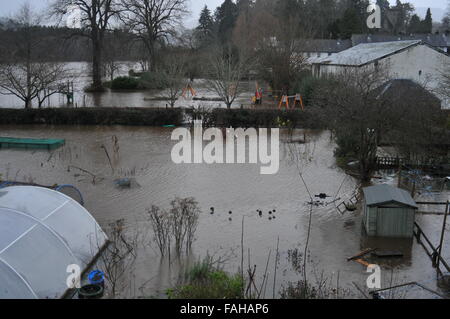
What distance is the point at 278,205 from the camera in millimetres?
12758

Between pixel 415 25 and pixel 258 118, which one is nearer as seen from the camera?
pixel 258 118

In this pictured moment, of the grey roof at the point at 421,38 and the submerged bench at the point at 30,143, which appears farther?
the grey roof at the point at 421,38

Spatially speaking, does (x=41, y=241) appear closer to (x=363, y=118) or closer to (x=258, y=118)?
(x=363, y=118)

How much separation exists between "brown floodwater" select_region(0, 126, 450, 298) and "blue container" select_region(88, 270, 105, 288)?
0.45 metres

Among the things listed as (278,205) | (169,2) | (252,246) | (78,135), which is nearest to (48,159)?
(78,135)

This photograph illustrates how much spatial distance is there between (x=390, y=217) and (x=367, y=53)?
24.7 meters

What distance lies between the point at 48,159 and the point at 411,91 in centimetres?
1389

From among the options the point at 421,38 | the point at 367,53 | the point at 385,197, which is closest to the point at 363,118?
the point at 385,197

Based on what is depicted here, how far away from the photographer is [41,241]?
800 cm

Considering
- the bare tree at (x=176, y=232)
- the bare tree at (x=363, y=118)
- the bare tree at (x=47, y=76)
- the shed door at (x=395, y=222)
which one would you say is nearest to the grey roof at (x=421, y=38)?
the bare tree at (x=47, y=76)

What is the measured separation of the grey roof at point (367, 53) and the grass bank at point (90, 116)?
13683 mm

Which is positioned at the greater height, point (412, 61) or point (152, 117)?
point (412, 61)

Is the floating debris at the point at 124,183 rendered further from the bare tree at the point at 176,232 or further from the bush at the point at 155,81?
the bush at the point at 155,81

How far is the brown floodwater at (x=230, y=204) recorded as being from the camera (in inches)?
358
